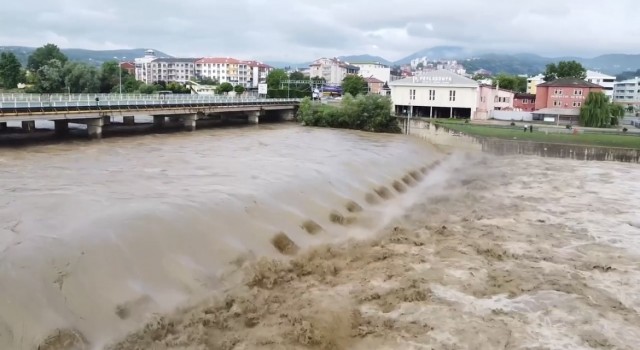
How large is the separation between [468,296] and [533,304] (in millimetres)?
1763

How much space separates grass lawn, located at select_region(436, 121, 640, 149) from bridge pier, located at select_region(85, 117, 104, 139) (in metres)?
36.5

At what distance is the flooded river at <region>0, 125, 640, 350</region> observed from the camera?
39.9 ft

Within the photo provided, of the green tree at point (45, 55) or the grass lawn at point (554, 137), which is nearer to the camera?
the grass lawn at point (554, 137)

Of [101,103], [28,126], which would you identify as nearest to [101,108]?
[101,103]

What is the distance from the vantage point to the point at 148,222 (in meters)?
16.7

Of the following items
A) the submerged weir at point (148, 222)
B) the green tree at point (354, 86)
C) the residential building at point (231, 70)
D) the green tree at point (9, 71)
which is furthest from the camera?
the residential building at point (231, 70)

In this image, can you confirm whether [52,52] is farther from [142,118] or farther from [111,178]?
[111,178]

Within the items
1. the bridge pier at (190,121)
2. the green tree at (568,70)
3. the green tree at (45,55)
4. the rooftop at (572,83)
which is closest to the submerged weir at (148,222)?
the bridge pier at (190,121)

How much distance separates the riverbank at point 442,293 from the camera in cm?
1240

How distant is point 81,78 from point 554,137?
85848 mm

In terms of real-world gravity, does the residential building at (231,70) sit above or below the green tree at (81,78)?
above

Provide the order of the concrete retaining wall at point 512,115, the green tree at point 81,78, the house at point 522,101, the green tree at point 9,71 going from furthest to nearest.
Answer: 1. the green tree at point 9,71
2. the green tree at point 81,78
3. the house at point 522,101
4. the concrete retaining wall at point 512,115

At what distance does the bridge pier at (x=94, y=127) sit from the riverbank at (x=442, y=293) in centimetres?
3323

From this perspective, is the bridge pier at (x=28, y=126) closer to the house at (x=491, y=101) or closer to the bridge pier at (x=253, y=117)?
the bridge pier at (x=253, y=117)
